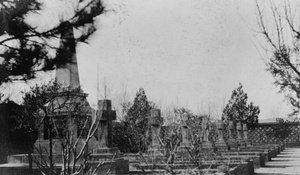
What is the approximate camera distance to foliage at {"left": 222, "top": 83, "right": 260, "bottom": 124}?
43.5m

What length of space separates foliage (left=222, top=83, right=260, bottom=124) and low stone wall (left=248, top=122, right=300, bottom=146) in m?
2.31

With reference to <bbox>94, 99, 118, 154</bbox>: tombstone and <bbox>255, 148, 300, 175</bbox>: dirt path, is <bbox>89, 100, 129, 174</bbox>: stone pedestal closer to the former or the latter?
<bbox>94, 99, 118, 154</bbox>: tombstone

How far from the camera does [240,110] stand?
44.2 metres

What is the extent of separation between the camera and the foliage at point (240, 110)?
43.5 meters

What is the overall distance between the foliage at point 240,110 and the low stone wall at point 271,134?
2.31m

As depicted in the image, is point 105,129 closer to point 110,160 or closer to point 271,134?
point 110,160

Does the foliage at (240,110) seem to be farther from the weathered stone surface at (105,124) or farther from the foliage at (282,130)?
the weathered stone surface at (105,124)

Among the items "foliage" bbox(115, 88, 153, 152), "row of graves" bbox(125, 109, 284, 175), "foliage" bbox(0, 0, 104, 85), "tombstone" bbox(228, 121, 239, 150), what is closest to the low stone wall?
"tombstone" bbox(228, 121, 239, 150)

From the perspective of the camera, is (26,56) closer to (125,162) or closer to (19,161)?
(125,162)

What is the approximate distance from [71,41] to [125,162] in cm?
503

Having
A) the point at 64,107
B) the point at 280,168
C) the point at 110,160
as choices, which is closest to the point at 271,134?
the point at 280,168

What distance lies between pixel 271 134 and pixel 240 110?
5539 mm

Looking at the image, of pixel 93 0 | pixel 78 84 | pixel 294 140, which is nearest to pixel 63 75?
pixel 78 84

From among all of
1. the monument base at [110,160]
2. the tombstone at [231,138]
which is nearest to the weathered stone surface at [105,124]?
the monument base at [110,160]
